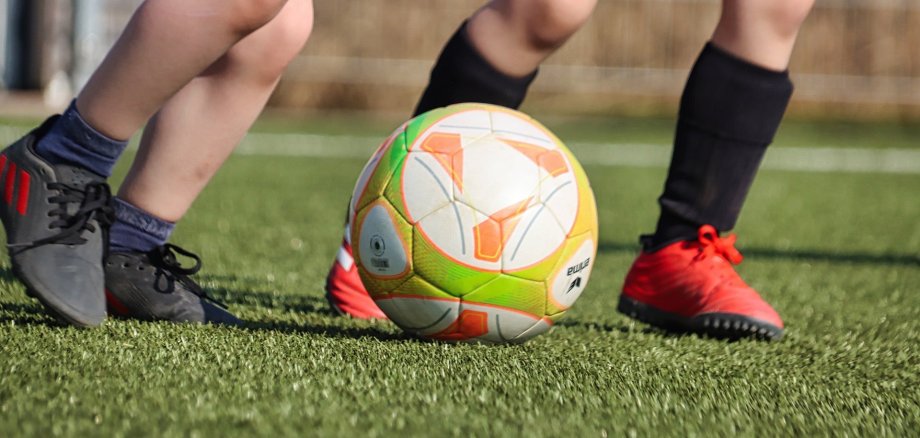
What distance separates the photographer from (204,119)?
2.55 meters

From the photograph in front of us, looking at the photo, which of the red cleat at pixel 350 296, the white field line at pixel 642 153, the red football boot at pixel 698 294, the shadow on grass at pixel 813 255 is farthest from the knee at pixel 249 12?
Result: the white field line at pixel 642 153

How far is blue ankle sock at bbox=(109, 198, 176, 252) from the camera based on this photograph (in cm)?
255

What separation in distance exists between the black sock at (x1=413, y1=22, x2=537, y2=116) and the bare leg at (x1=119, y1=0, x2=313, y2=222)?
43cm

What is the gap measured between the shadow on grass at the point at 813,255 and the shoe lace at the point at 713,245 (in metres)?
1.63

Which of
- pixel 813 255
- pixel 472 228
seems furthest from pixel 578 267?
pixel 813 255

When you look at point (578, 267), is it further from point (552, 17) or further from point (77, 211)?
point (77, 211)

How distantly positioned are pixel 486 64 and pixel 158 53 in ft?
2.86

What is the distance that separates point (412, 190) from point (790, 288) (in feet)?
6.01

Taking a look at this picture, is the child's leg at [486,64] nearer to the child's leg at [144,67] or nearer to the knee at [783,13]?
the knee at [783,13]

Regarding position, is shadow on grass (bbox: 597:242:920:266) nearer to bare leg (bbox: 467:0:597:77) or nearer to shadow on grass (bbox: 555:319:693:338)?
shadow on grass (bbox: 555:319:693:338)

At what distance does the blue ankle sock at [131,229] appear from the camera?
2549mm

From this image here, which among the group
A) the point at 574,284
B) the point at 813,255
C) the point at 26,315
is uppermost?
the point at 574,284

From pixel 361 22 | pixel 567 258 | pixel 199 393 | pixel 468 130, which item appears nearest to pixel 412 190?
pixel 468 130

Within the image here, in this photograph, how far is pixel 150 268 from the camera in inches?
100
